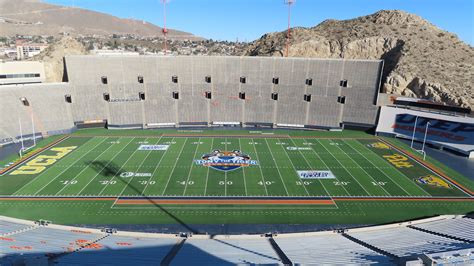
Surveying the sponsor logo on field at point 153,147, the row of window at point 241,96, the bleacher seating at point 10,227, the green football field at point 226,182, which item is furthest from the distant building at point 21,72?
the bleacher seating at point 10,227

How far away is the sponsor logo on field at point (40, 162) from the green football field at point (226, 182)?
0.27 feet

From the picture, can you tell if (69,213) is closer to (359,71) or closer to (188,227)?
(188,227)

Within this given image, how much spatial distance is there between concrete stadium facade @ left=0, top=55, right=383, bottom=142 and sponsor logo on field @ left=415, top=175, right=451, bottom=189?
570 inches

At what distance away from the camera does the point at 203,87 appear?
42.8m

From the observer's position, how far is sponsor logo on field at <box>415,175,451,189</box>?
83.1ft

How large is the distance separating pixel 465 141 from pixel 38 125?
45.2m

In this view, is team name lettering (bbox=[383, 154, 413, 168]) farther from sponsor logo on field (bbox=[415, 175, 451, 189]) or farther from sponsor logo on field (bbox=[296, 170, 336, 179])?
sponsor logo on field (bbox=[296, 170, 336, 179])

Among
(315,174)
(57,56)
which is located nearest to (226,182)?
(315,174)

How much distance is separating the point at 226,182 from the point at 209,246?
37.1ft

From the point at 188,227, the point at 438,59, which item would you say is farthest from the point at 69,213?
the point at 438,59

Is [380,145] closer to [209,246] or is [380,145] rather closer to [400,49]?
[209,246]

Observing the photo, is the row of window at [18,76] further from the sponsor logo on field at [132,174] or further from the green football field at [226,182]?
the sponsor logo on field at [132,174]

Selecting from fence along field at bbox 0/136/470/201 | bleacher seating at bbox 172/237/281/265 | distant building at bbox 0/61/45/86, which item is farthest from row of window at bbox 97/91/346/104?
bleacher seating at bbox 172/237/281/265

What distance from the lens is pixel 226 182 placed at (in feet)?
81.9
